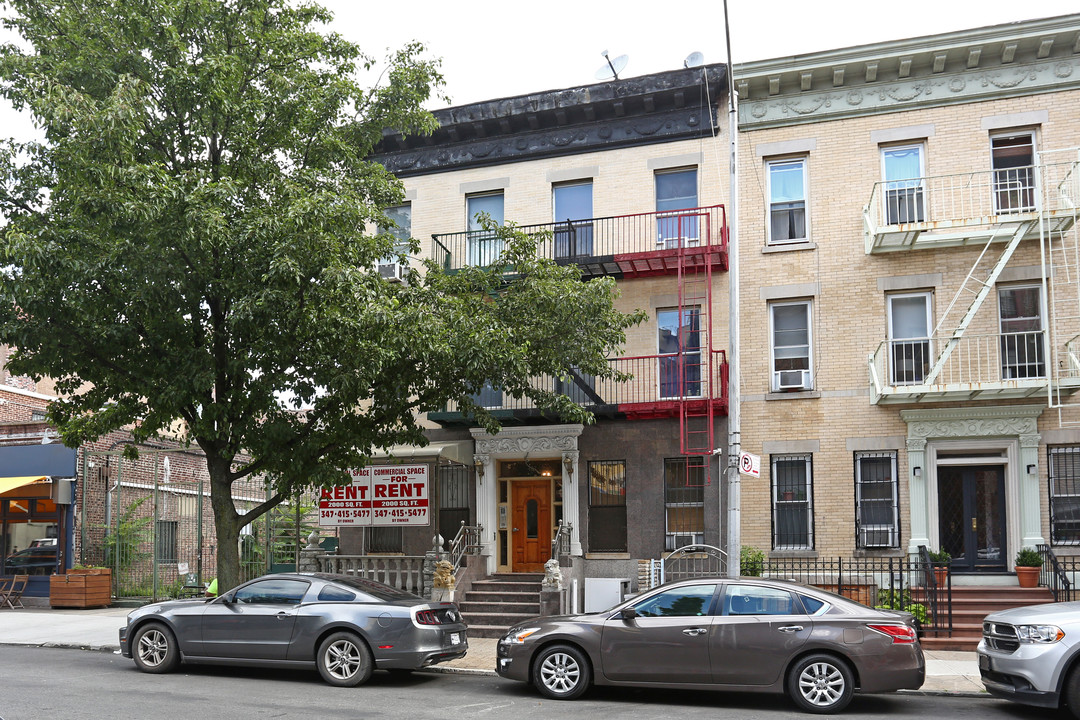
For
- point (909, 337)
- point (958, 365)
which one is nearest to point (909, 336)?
point (909, 337)

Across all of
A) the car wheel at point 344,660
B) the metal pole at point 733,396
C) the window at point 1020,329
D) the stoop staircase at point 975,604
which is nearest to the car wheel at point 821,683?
the metal pole at point 733,396

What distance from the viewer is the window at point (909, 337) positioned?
59.7ft

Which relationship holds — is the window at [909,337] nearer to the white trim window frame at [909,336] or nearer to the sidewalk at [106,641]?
the white trim window frame at [909,336]

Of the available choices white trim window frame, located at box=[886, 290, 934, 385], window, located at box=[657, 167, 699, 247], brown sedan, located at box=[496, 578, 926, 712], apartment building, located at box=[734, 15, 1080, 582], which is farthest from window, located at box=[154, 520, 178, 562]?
white trim window frame, located at box=[886, 290, 934, 385]

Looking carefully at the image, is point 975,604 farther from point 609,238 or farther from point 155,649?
point 155,649

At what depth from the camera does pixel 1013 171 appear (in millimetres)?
18500

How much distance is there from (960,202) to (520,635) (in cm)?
1229

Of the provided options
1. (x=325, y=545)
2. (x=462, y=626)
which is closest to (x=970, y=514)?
(x=462, y=626)

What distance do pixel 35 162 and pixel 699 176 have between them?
1209 centimetres

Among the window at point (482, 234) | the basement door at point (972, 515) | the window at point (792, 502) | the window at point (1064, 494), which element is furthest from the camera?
the window at point (482, 234)

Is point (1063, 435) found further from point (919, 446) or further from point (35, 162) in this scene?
point (35, 162)

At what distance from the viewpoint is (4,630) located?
18078 millimetres

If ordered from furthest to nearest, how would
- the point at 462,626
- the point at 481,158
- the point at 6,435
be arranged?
the point at 6,435 → the point at 481,158 → the point at 462,626

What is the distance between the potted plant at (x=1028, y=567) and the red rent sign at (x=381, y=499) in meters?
10.9
